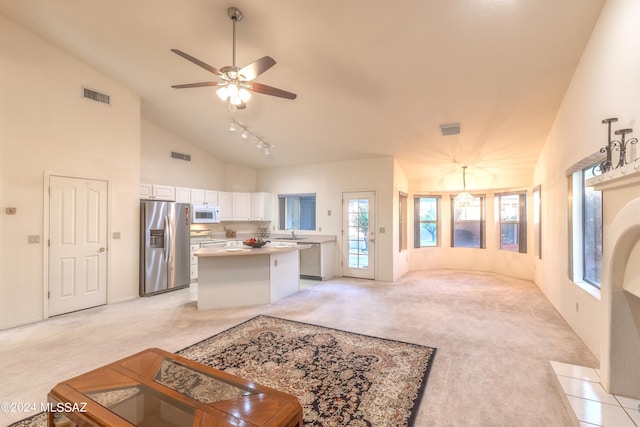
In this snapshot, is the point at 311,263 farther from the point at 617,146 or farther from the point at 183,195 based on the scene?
the point at 617,146

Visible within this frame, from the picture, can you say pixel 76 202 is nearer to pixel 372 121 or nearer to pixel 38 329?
pixel 38 329

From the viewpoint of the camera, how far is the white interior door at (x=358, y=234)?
6395mm

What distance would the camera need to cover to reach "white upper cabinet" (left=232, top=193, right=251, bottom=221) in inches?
291

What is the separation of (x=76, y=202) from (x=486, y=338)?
572 cm

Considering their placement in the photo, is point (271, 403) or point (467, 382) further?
point (467, 382)

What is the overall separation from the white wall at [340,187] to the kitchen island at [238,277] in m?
2.23

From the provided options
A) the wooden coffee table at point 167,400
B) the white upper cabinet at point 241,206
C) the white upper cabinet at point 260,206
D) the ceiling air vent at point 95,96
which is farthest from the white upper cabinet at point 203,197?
the wooden coffee table at point 167,400

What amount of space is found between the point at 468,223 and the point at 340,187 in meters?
3.56

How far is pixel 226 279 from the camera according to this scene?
4.51 meters

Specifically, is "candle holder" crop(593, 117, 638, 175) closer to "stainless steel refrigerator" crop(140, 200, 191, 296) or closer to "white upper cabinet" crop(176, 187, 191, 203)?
"stainless steel refrigerator" crop(140, 200, 191, 296)

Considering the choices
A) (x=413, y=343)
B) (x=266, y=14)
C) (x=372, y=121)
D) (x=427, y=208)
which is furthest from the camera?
(x=427, y=208)

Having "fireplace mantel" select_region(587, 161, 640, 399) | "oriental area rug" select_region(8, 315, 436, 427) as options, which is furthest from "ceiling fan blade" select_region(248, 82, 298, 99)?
"fireplace mantel" select_region(587, 161, 640, 399)

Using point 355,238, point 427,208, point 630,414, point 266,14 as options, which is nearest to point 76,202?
point 266,14

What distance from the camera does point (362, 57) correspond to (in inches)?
132
